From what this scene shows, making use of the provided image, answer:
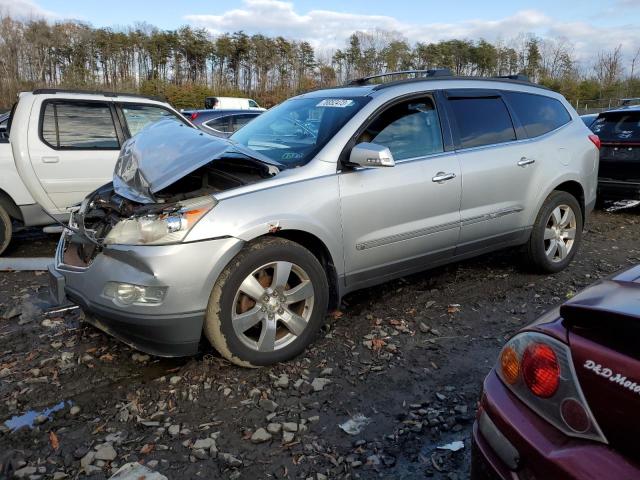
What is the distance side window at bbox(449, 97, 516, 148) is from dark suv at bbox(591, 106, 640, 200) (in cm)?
444

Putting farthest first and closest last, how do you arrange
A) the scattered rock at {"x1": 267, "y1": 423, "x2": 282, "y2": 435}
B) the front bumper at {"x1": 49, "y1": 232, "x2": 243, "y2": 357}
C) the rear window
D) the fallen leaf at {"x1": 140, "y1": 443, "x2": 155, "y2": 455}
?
the rear window
the front bumper at {"x1": 49, "y1": 232, "x2": 243, "y2": 357}
the scattered rock at {"x1": 267, "y1": 423, "x2": 282, "y2": 435}
the fallen leaf at {"x1": 140, "y1": 443, "x2": 155, "y2": 455}

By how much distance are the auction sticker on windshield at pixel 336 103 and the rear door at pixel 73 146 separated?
3.28m

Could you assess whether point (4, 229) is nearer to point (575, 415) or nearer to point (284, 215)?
point (284, 215)

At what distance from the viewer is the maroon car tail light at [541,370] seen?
1.52 meters

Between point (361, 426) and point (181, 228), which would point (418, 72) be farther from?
point (361, 426)

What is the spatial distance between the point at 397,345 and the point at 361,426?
38.4 inches

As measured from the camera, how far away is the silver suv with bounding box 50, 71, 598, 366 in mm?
2920

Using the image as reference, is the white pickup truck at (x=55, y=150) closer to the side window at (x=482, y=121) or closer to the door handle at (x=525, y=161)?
the side window at (x=482, y=121)

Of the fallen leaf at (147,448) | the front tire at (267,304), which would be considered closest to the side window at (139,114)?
the front tire at (267,304)

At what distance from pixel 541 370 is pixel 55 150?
19.1 ft

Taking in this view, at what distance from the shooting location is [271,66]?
158 ft

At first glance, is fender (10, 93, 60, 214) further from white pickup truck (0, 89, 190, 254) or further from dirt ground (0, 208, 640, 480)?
dirt ground (0, 208, 640, 480)

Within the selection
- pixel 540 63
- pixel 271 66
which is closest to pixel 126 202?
pixel 271 66

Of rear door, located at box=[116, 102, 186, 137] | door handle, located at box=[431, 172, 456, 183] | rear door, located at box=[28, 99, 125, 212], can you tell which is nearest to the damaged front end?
door handle, located at box=[431, 172, 456, 183]
